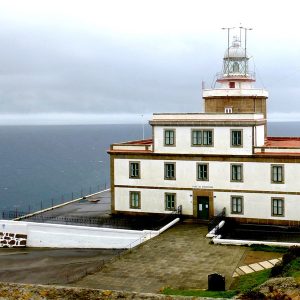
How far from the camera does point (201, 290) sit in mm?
19188

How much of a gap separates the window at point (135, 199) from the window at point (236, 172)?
6.89 m

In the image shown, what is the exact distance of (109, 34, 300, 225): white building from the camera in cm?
3178

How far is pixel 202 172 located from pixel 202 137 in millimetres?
2380

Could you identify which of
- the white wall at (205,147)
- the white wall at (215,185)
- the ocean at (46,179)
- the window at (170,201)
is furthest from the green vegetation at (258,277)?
the ocean at (46,179)

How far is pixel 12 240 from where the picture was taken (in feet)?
107

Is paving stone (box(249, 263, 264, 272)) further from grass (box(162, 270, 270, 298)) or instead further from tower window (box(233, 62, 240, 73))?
tower window (box(233, 62, 240, 73))

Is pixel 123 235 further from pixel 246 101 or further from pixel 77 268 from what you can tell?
pixel 246 101

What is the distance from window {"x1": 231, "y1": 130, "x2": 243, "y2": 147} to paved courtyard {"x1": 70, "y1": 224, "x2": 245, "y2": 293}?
7.18 meters

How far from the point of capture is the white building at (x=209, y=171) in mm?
31781

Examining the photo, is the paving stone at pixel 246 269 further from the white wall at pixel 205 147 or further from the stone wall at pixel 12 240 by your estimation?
the stone wall at pixel 12 240

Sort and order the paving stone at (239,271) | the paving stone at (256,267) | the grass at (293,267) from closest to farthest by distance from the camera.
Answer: the grass at (293,267) → the paving stone at (239,271) → the paving stone at (256,267)

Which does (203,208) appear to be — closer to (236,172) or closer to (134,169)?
(236,172)

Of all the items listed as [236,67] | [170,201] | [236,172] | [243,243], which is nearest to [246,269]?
[243,243]

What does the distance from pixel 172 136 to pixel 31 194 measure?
5132 cm
